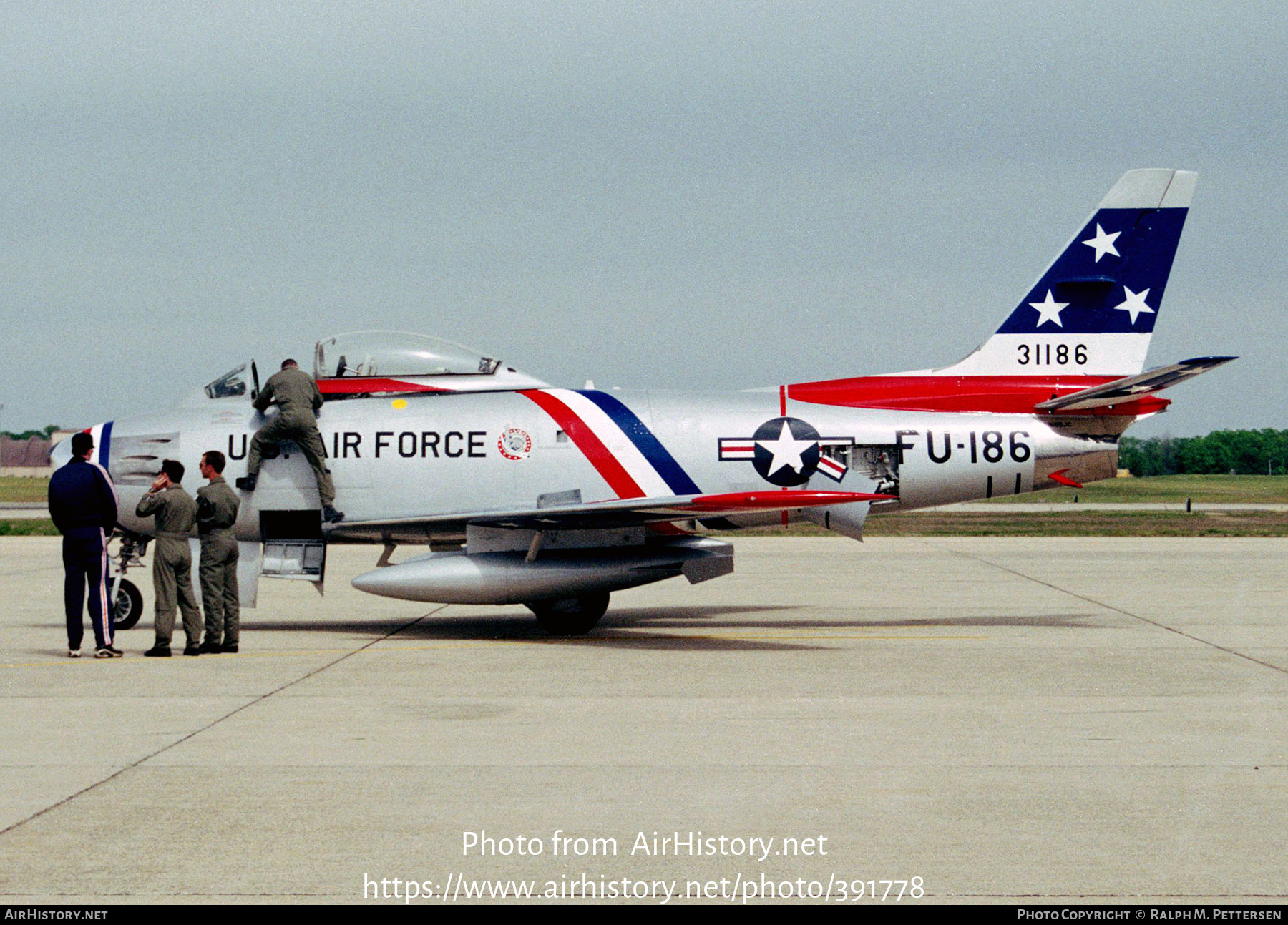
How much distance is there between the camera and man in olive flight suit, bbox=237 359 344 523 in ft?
43.1

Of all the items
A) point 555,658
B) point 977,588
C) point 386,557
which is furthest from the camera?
point 977,588

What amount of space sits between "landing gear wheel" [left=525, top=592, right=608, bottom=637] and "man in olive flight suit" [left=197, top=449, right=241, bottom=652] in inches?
118

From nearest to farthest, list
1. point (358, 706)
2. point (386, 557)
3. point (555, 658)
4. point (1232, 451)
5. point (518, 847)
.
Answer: point (518, 847) < point (358, 706) < point (555, 658) < point (386, 557) < point (1232, 451)

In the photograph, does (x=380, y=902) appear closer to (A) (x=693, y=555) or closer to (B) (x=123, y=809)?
(B) (x=123, y=809)

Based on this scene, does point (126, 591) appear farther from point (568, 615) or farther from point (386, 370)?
point (568, 615)

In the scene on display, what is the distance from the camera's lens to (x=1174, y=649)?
12.3 metres

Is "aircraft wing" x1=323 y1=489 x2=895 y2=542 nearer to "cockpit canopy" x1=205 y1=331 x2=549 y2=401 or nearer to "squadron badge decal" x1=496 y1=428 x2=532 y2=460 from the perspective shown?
"squadron badge decal" x1=496 y1=428 x2=532 y2=460

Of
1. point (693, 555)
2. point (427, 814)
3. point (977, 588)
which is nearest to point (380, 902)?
point (427, 814)

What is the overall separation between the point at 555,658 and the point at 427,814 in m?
5.67

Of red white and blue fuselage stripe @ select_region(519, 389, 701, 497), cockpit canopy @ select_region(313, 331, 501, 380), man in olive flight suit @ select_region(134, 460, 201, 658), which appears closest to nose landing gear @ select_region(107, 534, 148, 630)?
man in olive flight suit @ select_region(134, 460, 201, 658)

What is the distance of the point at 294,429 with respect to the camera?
516 inches

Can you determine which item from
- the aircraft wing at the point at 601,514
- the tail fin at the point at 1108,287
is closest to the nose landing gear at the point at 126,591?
the aircraft wing at the point at 601,514

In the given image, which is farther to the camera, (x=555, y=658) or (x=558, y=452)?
(x=558, y=452)

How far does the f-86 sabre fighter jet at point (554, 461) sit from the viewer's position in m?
13.1
